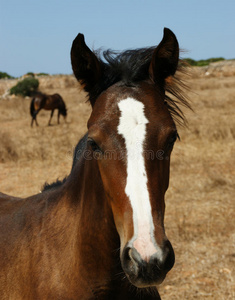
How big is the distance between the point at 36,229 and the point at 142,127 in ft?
3.16

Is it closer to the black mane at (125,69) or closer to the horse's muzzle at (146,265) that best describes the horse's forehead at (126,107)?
the black mane at (125,69)

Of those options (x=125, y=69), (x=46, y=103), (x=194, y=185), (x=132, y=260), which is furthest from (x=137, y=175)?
(x=46, y=103)

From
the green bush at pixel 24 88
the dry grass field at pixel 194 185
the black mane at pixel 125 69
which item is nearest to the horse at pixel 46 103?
the dry grass field at pixel 194 185

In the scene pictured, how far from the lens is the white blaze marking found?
1.45 m

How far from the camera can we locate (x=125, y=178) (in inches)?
63.2

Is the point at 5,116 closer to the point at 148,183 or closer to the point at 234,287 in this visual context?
the point at 234,287

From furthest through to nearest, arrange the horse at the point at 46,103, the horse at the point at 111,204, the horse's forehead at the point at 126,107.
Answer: the horse at the point at 46,103 < the horse's forehead at the point at 126,107 < the horse at the point at 111,204

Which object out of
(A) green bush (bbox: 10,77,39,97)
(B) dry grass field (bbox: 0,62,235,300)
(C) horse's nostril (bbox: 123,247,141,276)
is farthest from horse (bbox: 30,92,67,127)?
(C) horse's nostril (bbox: 123,247,141,276)

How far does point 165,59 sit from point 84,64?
1.50 feet

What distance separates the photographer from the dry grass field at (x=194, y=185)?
12.6ft

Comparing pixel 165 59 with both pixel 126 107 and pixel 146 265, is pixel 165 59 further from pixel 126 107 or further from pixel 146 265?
pixel 146 265

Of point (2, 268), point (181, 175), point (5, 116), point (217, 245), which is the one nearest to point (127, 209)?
point (2, 268)

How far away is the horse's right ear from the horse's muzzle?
97 cm

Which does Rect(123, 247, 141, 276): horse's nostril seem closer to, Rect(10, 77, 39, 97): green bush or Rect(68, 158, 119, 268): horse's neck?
Rect(68, 158, 119, 268): horse's neck
